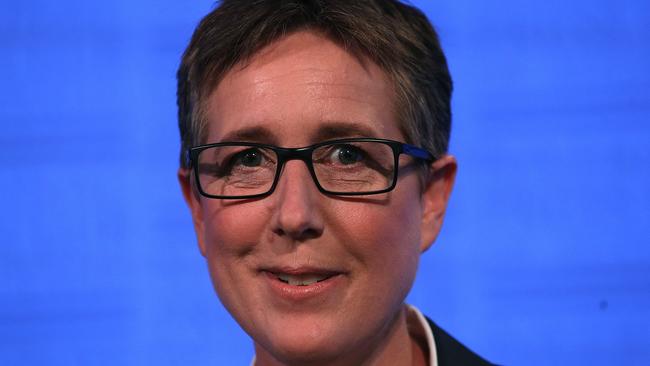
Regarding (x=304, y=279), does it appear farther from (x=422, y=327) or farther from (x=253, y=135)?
(x=422, y=327)

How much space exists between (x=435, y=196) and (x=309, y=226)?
1.58 feet

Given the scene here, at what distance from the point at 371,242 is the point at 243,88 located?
444 mm

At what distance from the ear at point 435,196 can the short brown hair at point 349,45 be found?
40 mm

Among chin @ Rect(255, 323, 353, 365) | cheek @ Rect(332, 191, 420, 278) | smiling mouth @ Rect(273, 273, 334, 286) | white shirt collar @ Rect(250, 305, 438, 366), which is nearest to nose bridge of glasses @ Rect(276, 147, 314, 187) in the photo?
cheek @ Rect(332, 191, 420, 278)

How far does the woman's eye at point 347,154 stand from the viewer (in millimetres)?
1690

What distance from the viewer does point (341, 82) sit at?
5.51 feet

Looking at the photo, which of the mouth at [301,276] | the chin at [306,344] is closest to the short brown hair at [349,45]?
the mouth at [301,276]

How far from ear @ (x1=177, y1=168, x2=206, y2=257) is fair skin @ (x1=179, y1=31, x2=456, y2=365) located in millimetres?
210

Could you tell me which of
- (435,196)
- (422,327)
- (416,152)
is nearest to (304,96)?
(416,152)

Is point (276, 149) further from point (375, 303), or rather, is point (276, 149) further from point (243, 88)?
point (375, 303)

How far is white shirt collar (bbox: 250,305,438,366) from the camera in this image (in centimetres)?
200

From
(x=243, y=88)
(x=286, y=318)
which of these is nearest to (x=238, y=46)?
(x=243, y=88)

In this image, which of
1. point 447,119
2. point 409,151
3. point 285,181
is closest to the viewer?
point 285,181

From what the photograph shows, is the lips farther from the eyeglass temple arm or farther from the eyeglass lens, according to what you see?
the eyeglass temple arm
